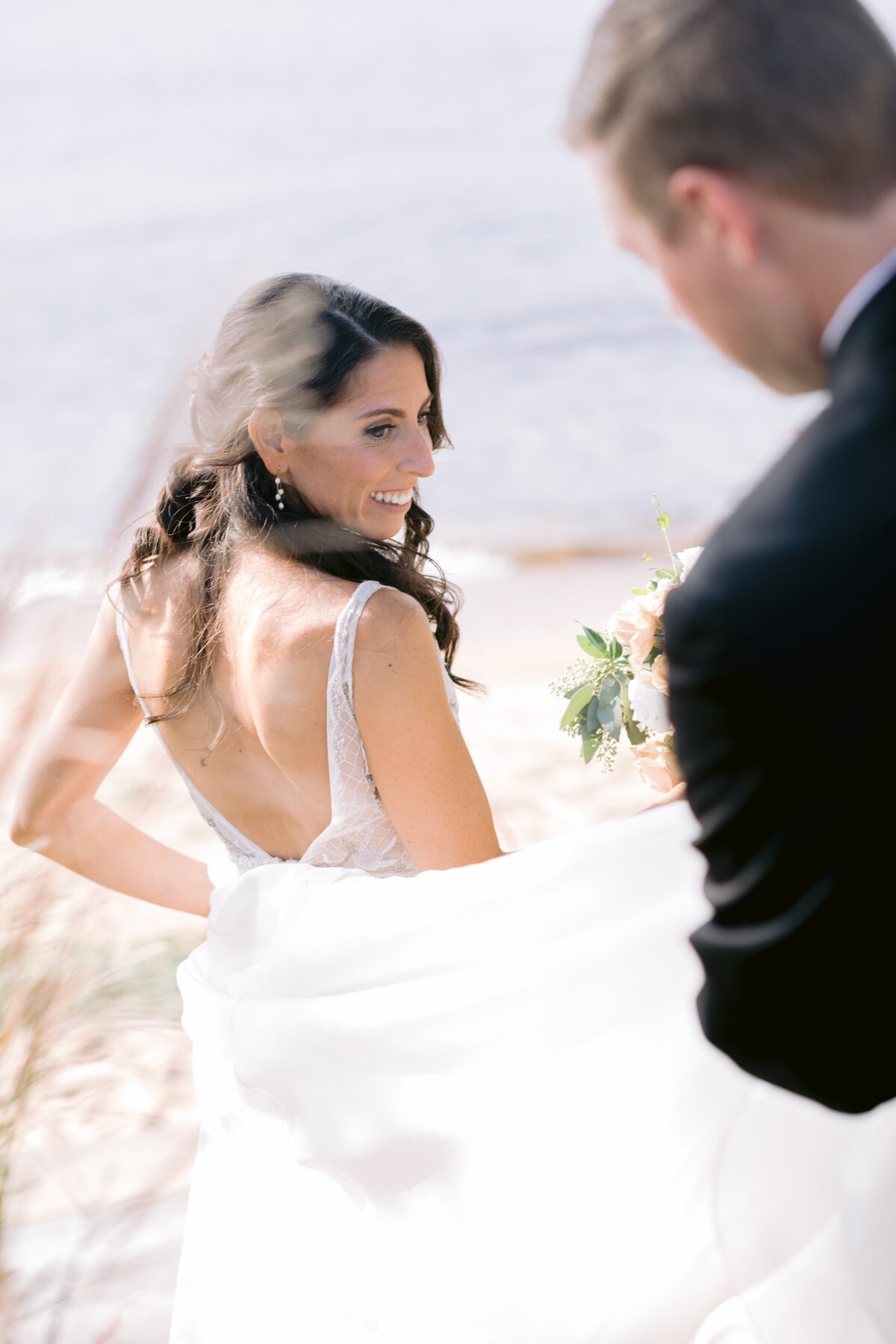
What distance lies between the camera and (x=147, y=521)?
2648 mm

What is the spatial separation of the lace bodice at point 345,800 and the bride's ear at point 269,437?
39cm

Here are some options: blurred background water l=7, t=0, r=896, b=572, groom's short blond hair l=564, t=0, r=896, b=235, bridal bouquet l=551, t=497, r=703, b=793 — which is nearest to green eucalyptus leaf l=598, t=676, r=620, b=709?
bridal bouquet l=551, t=497, r=703, b=793

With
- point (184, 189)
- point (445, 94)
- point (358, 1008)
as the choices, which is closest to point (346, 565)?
point (358, 1008)

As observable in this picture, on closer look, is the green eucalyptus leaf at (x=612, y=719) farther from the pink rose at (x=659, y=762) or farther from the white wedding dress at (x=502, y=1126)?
the white wedding dress at (x=502, y=1126)

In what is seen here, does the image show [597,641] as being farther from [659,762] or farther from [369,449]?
[369,449]

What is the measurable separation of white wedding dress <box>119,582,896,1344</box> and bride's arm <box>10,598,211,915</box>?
0.49 metres

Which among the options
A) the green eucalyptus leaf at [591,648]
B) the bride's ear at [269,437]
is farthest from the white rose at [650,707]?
the bride's ear at [269,437]

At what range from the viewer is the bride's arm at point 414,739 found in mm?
2182

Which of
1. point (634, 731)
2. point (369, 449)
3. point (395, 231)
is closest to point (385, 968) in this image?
point (634, 731)

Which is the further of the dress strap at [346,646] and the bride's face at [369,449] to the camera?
the bride's face at [369,449]

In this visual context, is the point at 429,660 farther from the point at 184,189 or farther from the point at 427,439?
the point at 184,189

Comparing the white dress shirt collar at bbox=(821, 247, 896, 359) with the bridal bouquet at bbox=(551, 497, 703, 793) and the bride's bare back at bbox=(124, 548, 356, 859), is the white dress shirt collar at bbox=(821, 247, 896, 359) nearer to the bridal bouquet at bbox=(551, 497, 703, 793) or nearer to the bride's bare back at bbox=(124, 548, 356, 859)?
the bridal bouquet at bbox=(551, 497, 703, 793)

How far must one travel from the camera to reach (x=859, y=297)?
1.13 m

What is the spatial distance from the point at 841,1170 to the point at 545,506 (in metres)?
11.4
